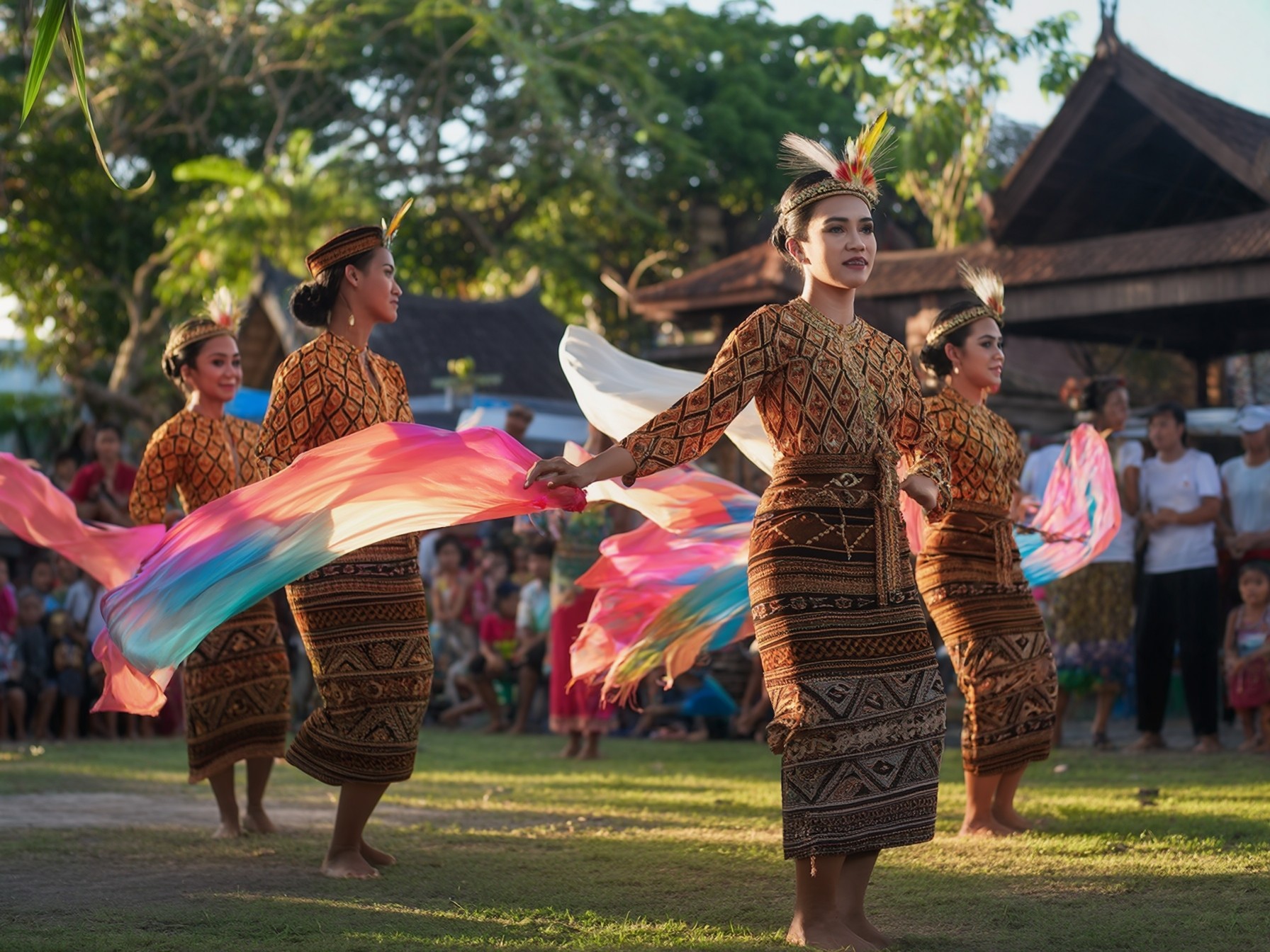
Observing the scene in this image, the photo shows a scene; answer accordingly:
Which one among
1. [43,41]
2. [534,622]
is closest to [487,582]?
[534,622]

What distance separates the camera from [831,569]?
4656 millimetres

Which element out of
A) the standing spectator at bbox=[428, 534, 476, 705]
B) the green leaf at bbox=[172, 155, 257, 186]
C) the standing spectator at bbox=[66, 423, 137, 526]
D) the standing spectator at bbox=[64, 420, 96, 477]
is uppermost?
the green leaf at bbox=[172, 155, 257, 186]

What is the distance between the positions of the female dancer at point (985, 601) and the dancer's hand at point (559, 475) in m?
2.25

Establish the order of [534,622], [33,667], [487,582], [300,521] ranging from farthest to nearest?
1. [487,582]
2. [534,622]
3. [33,667]
4. [300,521]

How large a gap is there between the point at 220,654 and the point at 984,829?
3.30m

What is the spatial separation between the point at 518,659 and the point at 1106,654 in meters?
4.95

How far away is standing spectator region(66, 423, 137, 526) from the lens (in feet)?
36.3

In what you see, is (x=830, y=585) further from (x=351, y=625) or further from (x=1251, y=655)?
(x=1251, y=655)

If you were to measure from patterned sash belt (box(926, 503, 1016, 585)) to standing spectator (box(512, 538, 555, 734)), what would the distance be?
6807 millimetres

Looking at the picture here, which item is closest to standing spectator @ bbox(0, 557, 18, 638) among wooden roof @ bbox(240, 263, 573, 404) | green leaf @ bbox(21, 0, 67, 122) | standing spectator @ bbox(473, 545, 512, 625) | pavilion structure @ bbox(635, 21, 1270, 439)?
standing spectator @ bbox(473, 545, 512, 625)

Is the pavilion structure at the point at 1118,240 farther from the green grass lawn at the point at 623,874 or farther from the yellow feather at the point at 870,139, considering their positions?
the yellow feather at the point at 870,139

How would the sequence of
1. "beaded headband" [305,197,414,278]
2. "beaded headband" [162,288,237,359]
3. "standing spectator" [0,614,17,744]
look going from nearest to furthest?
"beaded headband" [305,197,414,278] < "beaded headband" [162,288,237,359] < "standing spectator" [0,614,17,744]

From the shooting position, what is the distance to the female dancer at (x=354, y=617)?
577 centimetres

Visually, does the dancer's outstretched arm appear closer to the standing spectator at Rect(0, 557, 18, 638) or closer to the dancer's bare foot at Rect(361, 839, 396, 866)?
the dancer's bare foot at Rect(361, 839, 396, 866)
